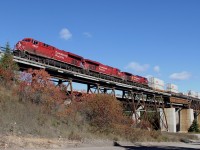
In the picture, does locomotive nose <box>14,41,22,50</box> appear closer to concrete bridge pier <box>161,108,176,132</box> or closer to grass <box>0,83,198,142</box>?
grass <box>0,83,198,142</box>

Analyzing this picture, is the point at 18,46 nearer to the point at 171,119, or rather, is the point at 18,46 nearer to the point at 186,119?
the point at 171,119

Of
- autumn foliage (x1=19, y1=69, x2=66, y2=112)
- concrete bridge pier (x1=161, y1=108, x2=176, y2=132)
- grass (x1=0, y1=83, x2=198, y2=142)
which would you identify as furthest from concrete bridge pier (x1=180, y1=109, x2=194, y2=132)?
autumn foliage (x1=19, y1=69, x2=66, y2=112)

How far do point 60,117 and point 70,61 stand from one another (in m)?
16.1

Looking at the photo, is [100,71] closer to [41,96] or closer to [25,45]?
[25,45]

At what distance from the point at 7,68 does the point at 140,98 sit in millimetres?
46169

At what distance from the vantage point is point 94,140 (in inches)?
1157

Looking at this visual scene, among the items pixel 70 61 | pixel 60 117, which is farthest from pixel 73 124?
pixel 70 61

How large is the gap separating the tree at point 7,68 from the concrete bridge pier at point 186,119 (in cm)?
6690

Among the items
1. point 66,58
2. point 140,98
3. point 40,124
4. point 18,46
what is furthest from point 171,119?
point 40,124

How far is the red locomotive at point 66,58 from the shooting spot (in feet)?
128

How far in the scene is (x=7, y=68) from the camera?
32.8 m

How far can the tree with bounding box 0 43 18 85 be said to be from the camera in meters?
32.5

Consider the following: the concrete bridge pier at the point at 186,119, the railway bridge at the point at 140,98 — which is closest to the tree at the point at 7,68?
the railway bridge at the point at 140,98

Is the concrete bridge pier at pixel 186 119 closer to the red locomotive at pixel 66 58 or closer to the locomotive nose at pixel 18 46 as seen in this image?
the red locomotive at pixel 66 58
